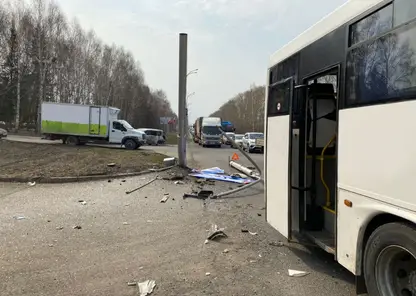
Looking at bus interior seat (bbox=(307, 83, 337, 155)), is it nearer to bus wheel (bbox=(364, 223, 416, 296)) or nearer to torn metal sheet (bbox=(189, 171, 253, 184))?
bus wheel (bbox=(364, 223, 416, 296))

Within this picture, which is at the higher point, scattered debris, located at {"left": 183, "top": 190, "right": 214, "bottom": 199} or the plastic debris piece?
scattered debris, located at {"left": 183, "top": 190, "right": 214, "bottom": 199}

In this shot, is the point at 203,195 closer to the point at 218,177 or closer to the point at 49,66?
the point at 218,177

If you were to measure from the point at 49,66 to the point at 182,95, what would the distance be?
3872 cm

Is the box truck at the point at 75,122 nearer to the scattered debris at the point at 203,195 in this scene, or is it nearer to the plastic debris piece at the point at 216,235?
the scattered debris at the point at 203,195

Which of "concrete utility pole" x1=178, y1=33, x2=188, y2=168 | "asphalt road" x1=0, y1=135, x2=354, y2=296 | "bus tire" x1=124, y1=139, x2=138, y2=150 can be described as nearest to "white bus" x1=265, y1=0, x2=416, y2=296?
"asphalt road" x1=0, y1=135, x2=354, y2=296

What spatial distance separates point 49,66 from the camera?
162 feet

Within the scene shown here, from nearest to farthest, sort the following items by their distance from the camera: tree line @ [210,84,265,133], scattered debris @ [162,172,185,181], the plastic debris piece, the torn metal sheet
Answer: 1. the plastic debris piece
2. scattered debris @ [162,172,185,181]
3. the torn metal sheet
4. tree line @ [210,84,265,133]

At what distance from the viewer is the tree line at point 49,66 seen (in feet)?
149

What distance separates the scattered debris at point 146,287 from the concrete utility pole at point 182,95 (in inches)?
464

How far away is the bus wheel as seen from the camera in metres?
3.14

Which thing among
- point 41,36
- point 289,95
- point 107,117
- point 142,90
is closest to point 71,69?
point 41,36

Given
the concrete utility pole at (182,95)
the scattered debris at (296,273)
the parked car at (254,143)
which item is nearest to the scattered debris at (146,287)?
the scattered debris at (296,273)

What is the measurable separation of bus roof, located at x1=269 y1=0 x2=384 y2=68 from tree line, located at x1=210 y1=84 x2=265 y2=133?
243ft

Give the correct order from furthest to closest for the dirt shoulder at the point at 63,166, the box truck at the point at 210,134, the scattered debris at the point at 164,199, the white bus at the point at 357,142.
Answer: the box truck at the point at 210,134
the dirt shoulder at the point at 63,166
the scattered debris at the point at 164,199
the white bus at the point at 357,142
